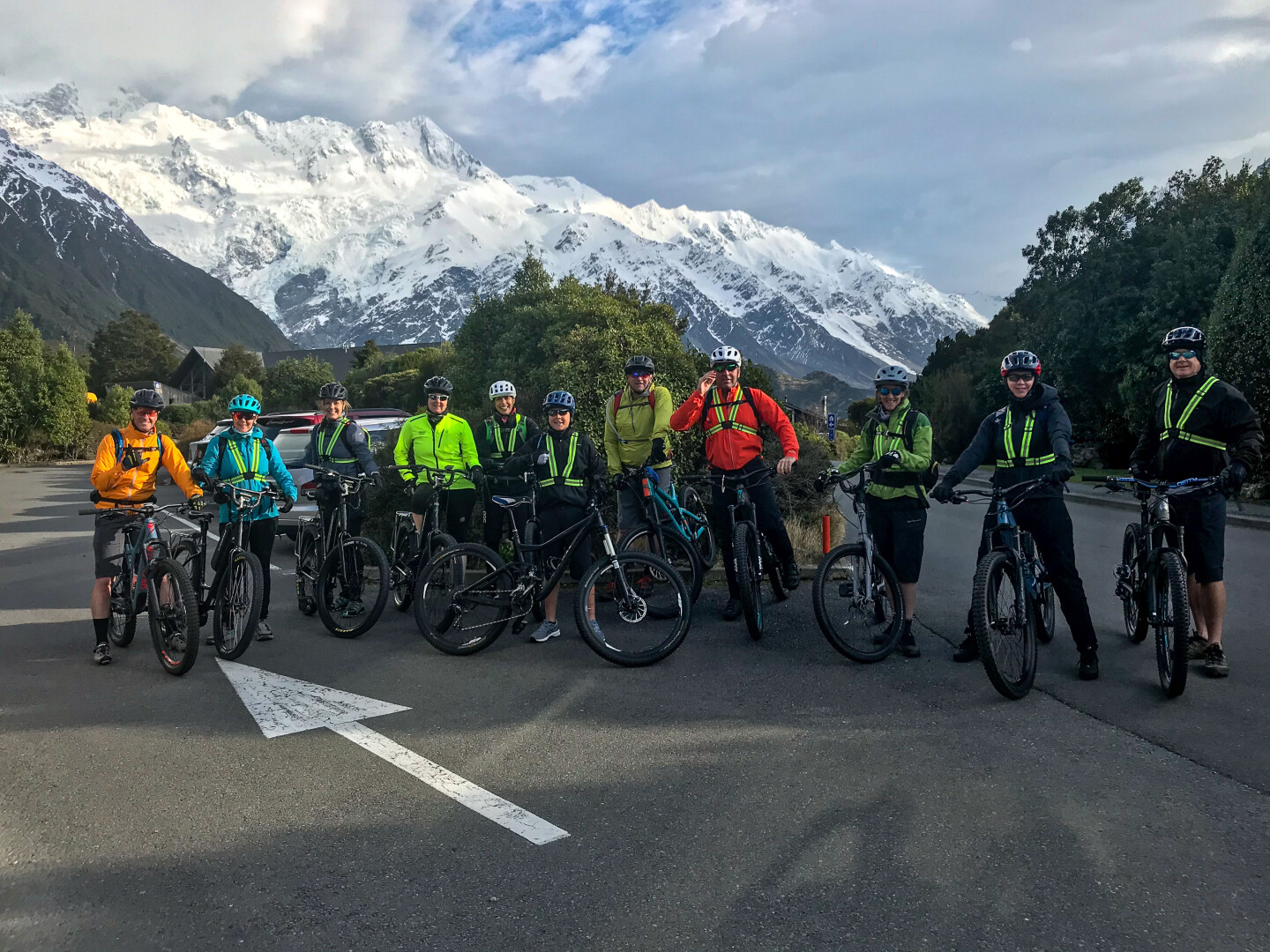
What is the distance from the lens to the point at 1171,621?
5664 mm

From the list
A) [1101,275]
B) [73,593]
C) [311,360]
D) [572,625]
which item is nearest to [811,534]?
[572,625]

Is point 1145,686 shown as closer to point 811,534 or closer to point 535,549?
point 535,549

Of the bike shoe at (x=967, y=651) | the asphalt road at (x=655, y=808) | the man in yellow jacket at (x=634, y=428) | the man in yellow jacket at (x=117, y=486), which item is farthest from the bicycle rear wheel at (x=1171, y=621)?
the man in yellow jacket at (x=117, y=486)

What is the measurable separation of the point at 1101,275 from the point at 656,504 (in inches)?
1377

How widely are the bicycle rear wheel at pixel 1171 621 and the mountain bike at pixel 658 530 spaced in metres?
3.08

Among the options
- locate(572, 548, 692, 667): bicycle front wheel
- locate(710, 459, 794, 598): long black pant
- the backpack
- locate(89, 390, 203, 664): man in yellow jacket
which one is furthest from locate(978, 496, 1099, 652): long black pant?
locate(89, 390, 203, 664): man in yellow jacket

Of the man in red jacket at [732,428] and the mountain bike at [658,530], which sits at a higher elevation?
the man in red jacket at [732,428]

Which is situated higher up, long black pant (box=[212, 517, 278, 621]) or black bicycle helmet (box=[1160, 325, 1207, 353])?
black bicycle helmet (box=[1160, 325, 1207, 353])

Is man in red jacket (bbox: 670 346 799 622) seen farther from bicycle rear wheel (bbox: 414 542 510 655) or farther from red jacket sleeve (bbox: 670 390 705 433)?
bicycle rear wheel (bbox: 414 542 510 655)

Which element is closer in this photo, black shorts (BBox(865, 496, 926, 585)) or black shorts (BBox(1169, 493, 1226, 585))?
black shorts (BBox(1169, 493, 1226, 585))

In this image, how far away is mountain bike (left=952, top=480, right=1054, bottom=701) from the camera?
5539mm

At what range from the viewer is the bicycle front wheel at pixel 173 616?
6.30 m

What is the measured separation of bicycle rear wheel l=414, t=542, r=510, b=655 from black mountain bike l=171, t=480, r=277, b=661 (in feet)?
3.65

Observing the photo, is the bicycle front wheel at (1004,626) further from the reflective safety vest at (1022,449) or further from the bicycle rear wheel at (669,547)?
the bicycle rear wheel at (669,547)
